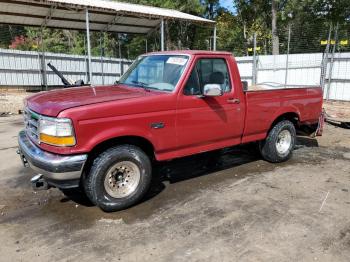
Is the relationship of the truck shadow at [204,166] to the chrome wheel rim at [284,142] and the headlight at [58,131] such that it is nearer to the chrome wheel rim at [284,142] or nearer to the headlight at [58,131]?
the chrome wheel rim at [284,142]

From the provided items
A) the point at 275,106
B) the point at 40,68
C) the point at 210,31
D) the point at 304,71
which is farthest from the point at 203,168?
the point at 210,31

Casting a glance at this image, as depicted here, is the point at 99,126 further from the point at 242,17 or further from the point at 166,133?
the point at 242,17

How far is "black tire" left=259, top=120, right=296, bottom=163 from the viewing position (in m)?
6.28

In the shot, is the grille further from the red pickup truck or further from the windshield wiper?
the windshield wiper

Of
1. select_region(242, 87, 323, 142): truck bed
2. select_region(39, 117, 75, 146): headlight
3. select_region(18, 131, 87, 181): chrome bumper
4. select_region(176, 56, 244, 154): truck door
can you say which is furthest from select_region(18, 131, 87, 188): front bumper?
select_region(242, 87, 323, 142): truck bed

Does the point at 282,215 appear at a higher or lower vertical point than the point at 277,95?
lower

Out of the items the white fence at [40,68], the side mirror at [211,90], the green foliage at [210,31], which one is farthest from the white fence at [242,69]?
the side mirror at [211,90]

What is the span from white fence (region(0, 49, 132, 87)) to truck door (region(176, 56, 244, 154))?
16.2m

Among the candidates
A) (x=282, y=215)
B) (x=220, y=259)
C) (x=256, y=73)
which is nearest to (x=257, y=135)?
(x=282, y=215)

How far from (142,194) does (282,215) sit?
1829mm

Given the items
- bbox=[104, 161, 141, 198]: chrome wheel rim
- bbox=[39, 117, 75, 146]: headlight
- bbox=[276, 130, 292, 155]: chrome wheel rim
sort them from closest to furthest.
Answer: bbox=[39, 117, 75, 146]: headlight
bbox=[104, 161, 141, 198]: chrome wheel rim
bbox=[276, 130, 292, 155]: chrome wheel rim

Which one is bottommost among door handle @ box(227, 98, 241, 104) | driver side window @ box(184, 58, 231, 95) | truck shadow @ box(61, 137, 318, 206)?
truck shadow @ box(61, 137, 318, 206)

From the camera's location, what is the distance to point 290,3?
1208 inches

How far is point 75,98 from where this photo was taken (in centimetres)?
429
